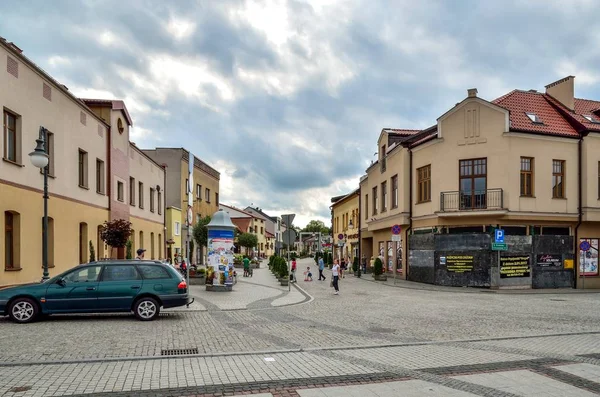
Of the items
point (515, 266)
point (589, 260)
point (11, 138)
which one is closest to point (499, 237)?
point (515, 266)

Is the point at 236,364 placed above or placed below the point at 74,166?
below

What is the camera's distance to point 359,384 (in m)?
6.27

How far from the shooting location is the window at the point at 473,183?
77.0ft

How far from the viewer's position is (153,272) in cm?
1209

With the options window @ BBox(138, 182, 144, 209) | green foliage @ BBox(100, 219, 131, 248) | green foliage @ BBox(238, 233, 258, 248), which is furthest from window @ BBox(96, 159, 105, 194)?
green foliage @ BBox(238, 233, 258, 248)

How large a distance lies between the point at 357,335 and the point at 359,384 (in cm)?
372

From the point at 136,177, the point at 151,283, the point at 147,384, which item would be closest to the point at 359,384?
the point at 147,384

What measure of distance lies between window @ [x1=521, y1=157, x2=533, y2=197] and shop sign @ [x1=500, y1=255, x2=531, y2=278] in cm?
314

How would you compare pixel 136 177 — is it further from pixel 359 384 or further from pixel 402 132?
pixel 359 384

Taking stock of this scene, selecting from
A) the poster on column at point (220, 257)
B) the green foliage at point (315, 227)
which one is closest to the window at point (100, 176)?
the poster on column at point (220, 257)

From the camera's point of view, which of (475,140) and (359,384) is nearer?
(359,384)

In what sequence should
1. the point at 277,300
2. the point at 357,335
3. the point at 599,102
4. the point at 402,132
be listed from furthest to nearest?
the point at 402,132, the point at 599,102, the point at 277,300, the point at 357,335

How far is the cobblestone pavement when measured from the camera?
20.2 feet

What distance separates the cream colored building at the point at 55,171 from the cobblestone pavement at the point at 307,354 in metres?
5.05
